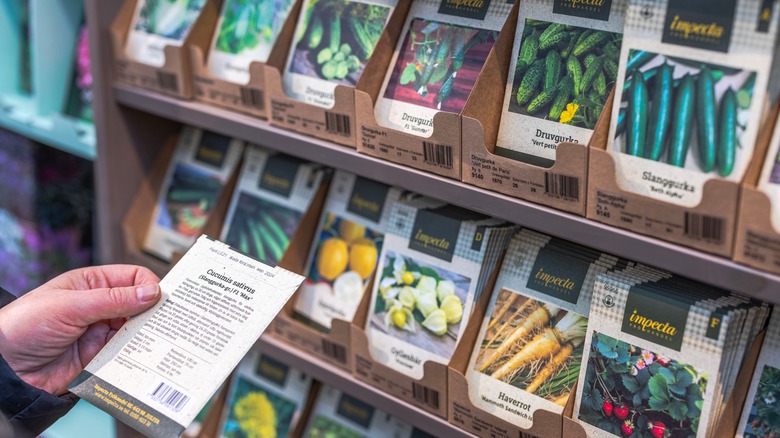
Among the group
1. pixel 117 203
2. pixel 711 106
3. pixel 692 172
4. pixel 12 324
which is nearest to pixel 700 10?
pixel 711 106

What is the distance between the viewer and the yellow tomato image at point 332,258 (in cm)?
188

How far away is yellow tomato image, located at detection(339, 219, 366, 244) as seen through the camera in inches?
73.3

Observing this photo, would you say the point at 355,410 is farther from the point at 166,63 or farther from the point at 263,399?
the point at 166,63

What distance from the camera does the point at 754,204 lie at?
3.73 feet

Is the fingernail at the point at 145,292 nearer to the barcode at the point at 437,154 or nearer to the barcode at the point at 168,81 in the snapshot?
the barcode at the point at 437,154

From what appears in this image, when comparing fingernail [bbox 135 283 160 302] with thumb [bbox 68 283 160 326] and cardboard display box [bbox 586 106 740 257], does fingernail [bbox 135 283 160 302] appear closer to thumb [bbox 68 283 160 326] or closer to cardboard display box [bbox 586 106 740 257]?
thumb [bbox 68 283 160 326]

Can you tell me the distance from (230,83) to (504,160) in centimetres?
80

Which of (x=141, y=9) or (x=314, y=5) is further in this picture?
(x=141, y=9)

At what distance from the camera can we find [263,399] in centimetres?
215

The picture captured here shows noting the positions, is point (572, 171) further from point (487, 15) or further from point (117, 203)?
point (117, 203)

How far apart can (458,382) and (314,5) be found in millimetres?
938

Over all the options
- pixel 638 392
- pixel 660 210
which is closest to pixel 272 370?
pixel 638 392

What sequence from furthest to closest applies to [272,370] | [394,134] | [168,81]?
[272,370]
[168,81]
[394,134]

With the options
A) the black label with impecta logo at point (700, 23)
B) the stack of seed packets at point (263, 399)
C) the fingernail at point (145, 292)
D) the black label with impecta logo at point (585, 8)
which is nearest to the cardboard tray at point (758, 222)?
the black label with impecta logo at point (700, 23)
